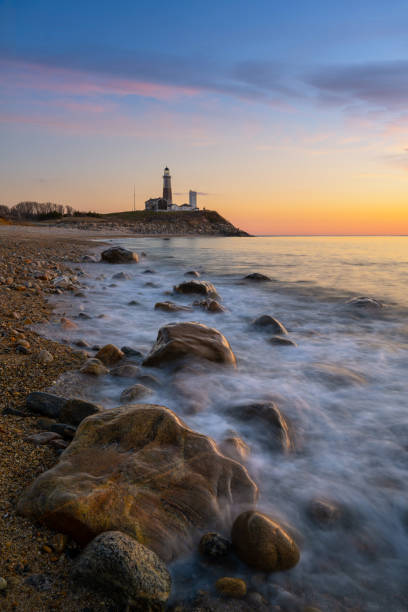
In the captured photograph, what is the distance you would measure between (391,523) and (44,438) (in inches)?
78.8

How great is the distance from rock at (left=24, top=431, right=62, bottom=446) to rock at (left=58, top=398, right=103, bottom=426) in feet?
0.72

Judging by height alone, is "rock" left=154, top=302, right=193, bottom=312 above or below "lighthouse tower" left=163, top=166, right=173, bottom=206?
below

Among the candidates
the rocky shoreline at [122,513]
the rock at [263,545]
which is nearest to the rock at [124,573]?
the rocky shoreline at [122,513]

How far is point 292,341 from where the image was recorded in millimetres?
5289

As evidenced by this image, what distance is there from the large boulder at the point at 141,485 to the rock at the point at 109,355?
66.2 inches

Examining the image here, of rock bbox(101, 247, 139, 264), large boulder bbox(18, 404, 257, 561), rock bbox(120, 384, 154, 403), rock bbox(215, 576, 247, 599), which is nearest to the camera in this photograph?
rock bbox(215, 576, 247, 599)

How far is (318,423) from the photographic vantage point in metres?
3.06

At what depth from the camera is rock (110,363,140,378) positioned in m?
3.57

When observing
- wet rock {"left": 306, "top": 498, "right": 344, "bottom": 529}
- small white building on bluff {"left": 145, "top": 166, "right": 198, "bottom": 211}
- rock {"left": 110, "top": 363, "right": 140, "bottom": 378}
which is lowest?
wet rock {"left": 306, "top": 498, "right": 344, "bottom": 529}

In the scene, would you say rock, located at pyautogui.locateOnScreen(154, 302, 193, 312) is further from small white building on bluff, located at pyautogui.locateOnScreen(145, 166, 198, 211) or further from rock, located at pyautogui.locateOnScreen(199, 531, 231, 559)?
small white building on bluff, located at pyautogui.locateOnScreen(145, 166, 198, 211)

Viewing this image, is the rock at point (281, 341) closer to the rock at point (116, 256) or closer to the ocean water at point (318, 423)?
the ocean water at point (318, 423)

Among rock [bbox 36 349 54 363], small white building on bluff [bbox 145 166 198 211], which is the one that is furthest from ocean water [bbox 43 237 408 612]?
small white building on bluff [bbox 145 166 198 211]

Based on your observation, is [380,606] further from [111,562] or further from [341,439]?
[341,439]

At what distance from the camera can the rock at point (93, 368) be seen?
138 inches
